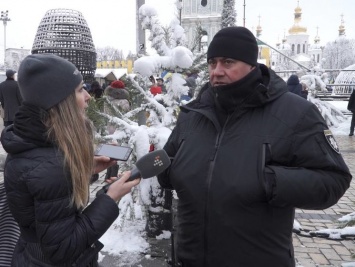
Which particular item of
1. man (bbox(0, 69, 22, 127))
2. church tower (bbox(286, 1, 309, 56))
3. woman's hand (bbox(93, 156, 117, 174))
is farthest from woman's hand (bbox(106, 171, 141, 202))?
church tower (bbox(286, 1, 309, 56))

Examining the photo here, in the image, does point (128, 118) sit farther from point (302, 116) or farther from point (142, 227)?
point (302, 116)

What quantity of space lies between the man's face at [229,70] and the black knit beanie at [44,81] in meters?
0.72

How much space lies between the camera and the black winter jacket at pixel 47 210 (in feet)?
4.67

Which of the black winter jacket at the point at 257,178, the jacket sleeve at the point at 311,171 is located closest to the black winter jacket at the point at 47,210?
the black winter jacket at the point at 257,178

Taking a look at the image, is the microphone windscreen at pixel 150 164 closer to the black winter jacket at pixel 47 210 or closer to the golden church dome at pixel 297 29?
the black winter jacket at pixel 47 210

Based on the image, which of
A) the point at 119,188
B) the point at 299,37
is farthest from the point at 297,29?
the point at 119,188

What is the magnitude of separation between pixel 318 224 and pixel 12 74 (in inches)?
260

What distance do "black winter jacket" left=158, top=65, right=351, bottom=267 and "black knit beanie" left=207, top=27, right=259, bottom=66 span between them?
0.15 m

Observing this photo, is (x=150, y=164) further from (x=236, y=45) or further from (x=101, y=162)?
(x=236, y=45)

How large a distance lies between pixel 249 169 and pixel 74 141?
2.54 feet

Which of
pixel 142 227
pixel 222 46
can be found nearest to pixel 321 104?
pixel 142 227

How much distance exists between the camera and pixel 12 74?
25.7 feet

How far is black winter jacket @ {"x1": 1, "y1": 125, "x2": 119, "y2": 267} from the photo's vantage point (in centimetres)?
142

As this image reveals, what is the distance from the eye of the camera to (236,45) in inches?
71.6
